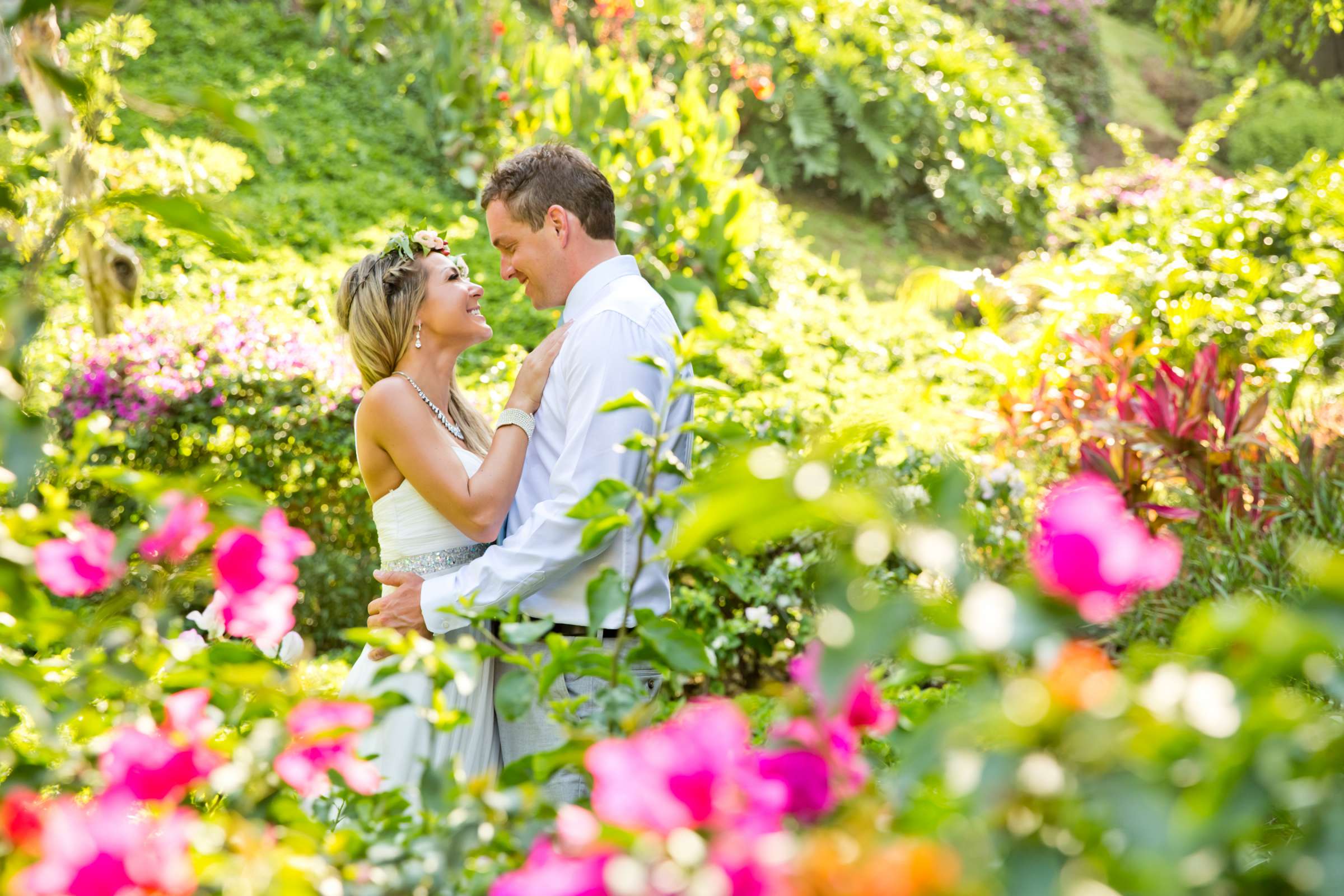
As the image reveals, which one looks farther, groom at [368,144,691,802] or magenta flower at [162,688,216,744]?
groom at [368,144,691,802]

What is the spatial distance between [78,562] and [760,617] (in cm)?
325

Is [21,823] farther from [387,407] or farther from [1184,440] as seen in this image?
[1184,440]

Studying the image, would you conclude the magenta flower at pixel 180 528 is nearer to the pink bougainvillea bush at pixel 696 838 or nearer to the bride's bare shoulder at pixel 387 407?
the pink bougainvillea bush at pixel 696 838

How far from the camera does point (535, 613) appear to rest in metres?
2.21

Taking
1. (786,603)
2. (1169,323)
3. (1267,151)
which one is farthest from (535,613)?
(1267,151)

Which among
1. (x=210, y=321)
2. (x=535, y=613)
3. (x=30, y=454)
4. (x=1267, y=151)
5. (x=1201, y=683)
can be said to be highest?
(x=1201, y=683)

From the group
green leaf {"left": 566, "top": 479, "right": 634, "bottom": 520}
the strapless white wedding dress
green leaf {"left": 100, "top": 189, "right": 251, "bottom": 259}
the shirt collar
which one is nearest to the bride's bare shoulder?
the strapless white wedding dress

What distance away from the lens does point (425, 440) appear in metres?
2.37

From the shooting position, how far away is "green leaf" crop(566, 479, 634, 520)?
111 centimetres

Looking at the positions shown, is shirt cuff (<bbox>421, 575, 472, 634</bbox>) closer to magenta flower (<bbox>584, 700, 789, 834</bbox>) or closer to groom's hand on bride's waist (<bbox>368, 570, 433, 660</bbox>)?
groom's hand on bride's waist (<bbox>368, 570, 433, 660</bbox>)

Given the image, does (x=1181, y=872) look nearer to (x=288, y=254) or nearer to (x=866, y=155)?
(x=288, y=254)

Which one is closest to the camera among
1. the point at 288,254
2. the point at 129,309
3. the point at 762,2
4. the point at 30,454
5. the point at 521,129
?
the point at 30,454

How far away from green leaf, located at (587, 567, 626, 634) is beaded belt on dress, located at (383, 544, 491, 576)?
4.68 feet

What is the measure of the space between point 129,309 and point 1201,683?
19.4ft
